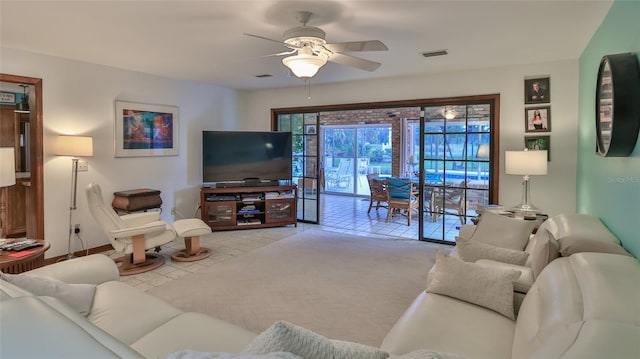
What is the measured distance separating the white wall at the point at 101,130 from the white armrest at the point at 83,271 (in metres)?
2.39

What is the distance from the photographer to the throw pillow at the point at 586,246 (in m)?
1.88

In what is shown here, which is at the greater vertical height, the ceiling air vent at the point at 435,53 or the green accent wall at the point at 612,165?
the ceiling air vent at the point at 435,53

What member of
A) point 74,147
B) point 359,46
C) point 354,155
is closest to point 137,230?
point 74,147

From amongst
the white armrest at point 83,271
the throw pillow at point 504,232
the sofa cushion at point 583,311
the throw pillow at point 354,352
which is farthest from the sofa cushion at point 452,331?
the white armrest at point 83,271

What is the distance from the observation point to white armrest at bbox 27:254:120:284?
222cm

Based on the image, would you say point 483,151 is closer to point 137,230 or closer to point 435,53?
point 435,53

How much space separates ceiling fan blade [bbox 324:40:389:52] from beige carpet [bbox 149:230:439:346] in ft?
6.87

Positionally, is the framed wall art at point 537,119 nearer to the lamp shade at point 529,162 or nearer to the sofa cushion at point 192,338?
the lamp shade at point 529,162

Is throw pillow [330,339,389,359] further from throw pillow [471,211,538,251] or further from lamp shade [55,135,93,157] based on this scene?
lamp shade [55,135,93,157]

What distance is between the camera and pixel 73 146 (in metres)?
4.09

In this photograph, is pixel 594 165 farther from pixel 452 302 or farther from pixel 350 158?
pixel 350 158

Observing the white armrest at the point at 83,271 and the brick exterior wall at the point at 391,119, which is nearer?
the white armrest at the point at 83,271

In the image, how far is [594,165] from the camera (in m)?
3.06

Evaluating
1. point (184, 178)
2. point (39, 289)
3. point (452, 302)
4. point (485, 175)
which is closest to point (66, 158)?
point (184, 178)
